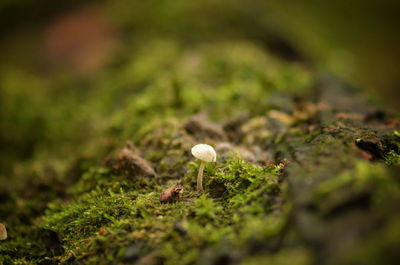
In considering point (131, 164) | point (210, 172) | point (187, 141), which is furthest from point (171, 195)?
point (187, 141)

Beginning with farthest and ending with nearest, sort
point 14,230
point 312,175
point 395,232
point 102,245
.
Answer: point 14,230 < point 102,245 < point 312,175 < point 395,232

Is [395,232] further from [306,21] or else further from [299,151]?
[306,21]

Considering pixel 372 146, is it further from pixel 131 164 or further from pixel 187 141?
pixel 131 164

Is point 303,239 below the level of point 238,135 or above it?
below

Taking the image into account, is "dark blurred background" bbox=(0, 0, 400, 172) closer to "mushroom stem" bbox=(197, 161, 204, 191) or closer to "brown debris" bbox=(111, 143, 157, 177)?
"brown debris" bbox=(111, 143, 157, 177)

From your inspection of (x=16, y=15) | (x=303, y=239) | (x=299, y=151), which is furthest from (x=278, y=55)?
(x=16, y=15)

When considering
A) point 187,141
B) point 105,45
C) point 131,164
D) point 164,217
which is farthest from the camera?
point 105,45

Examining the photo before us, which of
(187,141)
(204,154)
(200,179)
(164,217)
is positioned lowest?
(164,217)
